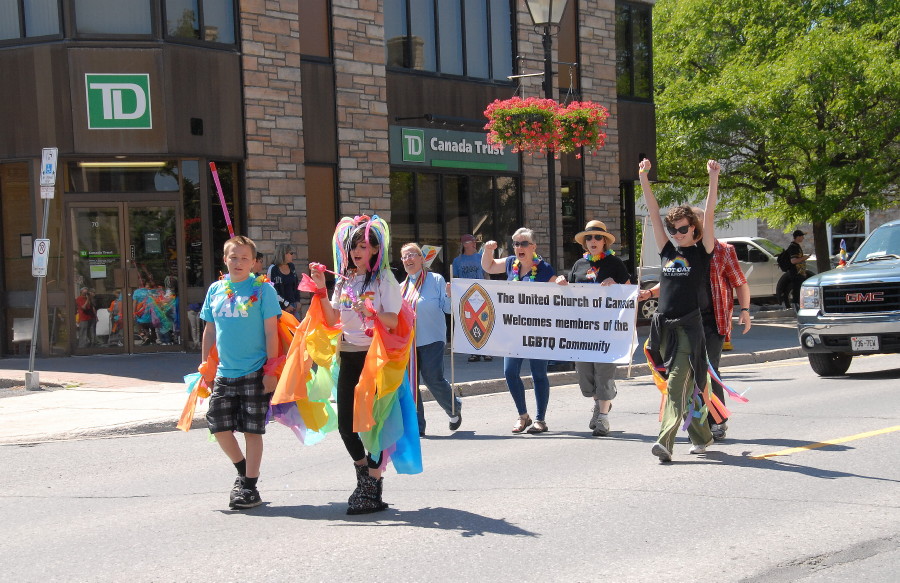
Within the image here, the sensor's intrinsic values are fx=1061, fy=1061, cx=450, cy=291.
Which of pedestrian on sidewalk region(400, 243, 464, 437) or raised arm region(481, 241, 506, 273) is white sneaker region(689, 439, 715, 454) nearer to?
pedestrian on sidewalk region(400, 243, 464, 437)

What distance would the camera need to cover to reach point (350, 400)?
6617mm

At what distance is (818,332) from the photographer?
1339cm

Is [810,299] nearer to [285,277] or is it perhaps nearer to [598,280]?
[598,280]

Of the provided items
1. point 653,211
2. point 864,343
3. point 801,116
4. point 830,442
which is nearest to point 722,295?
point 653,211

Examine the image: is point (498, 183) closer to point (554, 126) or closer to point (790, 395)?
point (554, 126)

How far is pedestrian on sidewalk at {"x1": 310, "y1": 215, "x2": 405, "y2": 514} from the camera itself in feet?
21.5

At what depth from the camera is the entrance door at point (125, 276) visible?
1648 cm

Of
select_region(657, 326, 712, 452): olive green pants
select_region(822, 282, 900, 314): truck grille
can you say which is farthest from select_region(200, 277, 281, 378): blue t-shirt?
select_region(822, 282, 900, 314): truck grille

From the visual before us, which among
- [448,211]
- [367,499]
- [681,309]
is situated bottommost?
[367,499]

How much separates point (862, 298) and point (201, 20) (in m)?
10.7

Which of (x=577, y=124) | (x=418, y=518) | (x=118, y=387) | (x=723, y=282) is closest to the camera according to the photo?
(x=418, y=518)

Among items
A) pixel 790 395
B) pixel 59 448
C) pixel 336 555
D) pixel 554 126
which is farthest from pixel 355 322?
pixel 554 126

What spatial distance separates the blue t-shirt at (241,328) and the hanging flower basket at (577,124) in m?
9.50

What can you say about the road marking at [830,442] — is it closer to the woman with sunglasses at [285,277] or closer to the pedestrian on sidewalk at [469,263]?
the woman with sunglasses at [285,277]
